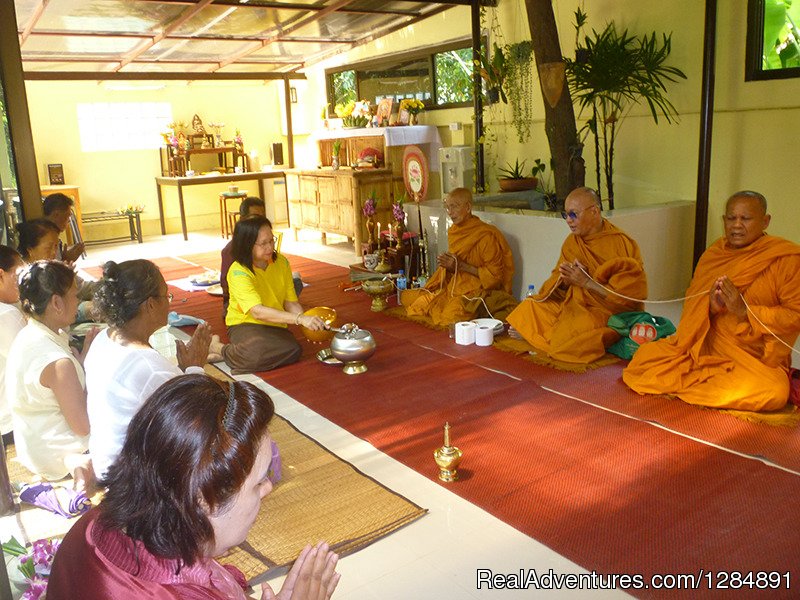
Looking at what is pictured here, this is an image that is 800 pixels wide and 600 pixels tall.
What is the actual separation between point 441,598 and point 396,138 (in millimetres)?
8483

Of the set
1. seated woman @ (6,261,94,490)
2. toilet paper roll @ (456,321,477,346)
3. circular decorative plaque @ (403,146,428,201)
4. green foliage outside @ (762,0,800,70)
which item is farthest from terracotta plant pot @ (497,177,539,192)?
seated woman @ (6,261,94,490)

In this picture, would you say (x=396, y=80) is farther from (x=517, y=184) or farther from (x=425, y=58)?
(x=517, y=184)

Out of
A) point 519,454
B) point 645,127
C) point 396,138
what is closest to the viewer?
point 519,454

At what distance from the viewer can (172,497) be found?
1.26m

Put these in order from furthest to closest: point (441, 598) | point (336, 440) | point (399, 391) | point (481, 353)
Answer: point (481, 353) < point (399, 391) < point (336, 440) < point (441, 598)

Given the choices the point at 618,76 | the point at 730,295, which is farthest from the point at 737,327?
the point at 618,76

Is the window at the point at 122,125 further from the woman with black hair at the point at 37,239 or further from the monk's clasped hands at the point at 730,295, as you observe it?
the monk's clasped hands at the point at 730,295

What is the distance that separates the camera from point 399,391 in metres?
4.82

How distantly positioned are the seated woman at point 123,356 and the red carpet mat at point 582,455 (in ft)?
5.35

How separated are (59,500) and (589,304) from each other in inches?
151

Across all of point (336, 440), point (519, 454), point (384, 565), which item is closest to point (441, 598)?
point (384, 565)

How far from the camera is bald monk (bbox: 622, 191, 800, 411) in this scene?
4125 mm

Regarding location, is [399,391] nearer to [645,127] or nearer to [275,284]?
[275,284]

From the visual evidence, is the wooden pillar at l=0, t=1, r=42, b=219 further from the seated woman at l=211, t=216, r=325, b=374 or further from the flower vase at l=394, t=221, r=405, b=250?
the flower vase at l=394, t=221, r=405, b=250
